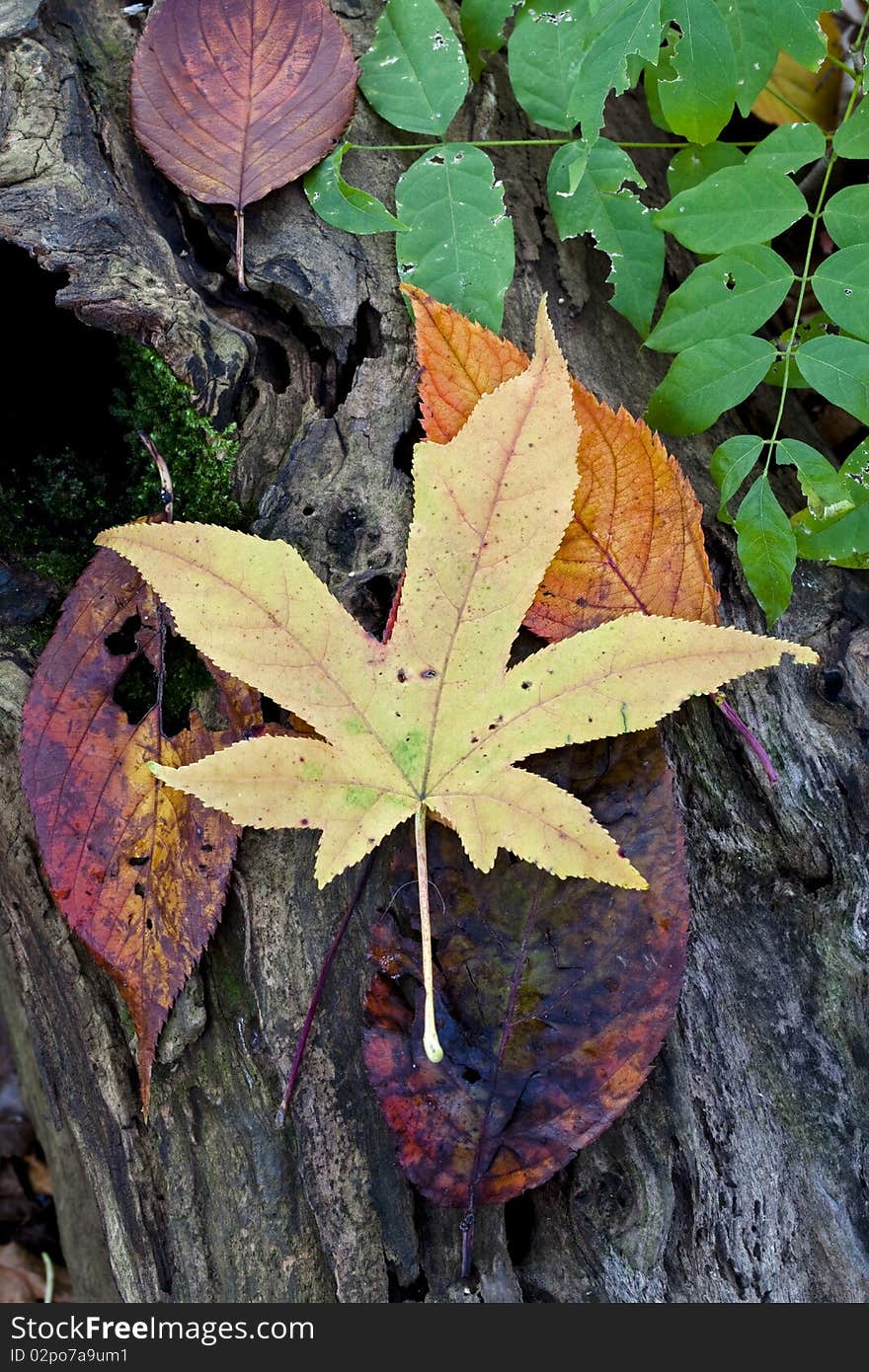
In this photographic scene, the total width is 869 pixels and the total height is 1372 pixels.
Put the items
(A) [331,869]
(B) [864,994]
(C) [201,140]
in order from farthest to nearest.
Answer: (C) [201,140]
(B) [864,994]
(A) [331,869]

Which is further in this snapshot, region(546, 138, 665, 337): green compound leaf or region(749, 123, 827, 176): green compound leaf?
region(546, 138, 665, 337): green compound leaf

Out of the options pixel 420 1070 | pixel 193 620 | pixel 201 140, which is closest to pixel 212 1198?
pixel 420 1070

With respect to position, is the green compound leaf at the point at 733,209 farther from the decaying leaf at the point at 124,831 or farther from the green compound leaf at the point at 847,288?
the decaying leaf at the point at 124,831

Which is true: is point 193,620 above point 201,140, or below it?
below

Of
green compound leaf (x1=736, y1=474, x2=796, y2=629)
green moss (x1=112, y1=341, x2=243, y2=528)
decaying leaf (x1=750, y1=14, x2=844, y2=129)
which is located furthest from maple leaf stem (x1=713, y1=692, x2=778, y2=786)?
decaying leaf (x1=750, y1=14, x2=844, y2=129)

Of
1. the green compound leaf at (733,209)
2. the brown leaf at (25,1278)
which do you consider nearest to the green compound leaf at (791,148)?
the green compound leaf at (733,209)

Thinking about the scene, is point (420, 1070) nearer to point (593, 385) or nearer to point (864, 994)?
point (864, 994)

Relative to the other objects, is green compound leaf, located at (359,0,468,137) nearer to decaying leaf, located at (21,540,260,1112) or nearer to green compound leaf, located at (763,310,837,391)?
green compound leaf, located at (763,310,837,391)

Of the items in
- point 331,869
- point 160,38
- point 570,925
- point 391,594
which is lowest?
point 570,925
